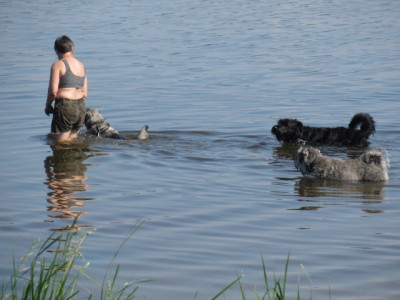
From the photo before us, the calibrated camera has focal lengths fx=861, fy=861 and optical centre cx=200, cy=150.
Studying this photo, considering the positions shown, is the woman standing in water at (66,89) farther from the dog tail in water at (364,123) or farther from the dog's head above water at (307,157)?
the dog tail in water at (364,123)

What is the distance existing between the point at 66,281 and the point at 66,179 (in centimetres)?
463

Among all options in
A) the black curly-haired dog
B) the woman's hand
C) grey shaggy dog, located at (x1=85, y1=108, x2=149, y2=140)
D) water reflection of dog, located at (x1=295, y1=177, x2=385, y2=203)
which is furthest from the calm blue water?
the woman's hand

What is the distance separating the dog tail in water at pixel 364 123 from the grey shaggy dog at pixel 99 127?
324 centimetres

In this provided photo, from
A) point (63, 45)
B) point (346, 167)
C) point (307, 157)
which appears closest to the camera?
point (346, 167)

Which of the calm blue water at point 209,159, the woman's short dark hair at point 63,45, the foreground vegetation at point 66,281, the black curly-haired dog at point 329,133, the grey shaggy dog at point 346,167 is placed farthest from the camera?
the black curly-haired dog at point 329,133

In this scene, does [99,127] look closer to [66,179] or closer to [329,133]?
[66,179]

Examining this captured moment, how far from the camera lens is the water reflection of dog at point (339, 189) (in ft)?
34.0

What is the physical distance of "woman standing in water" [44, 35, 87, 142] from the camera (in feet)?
42.4

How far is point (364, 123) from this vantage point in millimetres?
13180

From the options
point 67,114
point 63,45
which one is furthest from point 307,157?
point 63,45

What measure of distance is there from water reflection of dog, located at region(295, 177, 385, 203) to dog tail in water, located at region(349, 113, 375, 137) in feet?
7.29

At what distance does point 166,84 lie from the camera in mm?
19078

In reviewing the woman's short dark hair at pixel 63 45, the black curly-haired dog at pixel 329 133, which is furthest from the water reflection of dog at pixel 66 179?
the black curly-haired dog at pixel 329 133

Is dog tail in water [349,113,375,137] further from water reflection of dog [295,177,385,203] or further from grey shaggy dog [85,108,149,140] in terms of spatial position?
grey shaggy dog [85,108,149,140]
